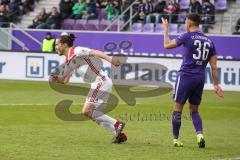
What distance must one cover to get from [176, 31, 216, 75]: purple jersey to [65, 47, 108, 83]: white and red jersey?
5.25ft

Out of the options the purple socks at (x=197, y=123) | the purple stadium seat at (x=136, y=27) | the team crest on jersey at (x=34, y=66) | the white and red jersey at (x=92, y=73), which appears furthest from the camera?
the purple stadium seat at (x=136, y=27)

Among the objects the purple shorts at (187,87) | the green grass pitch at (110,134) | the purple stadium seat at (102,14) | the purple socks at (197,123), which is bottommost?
the green grass pitch at (110,134)

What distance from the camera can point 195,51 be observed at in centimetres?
1247

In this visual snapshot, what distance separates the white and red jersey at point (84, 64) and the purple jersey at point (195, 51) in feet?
5.25

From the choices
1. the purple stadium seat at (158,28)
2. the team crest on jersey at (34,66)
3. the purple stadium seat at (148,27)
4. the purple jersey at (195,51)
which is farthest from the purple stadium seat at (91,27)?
the purple jersey at (195,51)

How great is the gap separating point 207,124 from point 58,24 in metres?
19.6

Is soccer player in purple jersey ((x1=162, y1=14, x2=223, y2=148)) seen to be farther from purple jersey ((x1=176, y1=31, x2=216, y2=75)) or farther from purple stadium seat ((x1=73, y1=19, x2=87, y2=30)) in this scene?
purple stadium seat ((x1=73, y1=19, x2=87, y2=30))

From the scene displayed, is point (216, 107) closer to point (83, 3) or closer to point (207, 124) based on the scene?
point (207, 124)

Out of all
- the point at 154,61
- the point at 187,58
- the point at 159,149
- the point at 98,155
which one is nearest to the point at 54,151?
the point at 98,155

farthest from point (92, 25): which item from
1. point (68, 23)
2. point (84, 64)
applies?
point (84, 64)

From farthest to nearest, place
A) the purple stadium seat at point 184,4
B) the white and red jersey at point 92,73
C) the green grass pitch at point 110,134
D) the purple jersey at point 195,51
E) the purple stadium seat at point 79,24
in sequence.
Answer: the purple stadium seat at point 79,24, the purple stadium seat at point 184,4, the white and red jersey at point 92,73, the purple jersey at point 195,51, the green grass pitch at point 110,134

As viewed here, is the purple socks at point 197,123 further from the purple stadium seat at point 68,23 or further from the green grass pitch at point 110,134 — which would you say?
the purple stadium seat at point 68,23

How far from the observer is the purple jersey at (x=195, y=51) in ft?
40.8

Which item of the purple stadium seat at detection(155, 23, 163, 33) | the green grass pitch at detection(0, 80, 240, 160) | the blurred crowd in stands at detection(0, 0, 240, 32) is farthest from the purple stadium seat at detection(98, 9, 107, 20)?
the green grass pitch at detection(0, 80, 240, 160)
